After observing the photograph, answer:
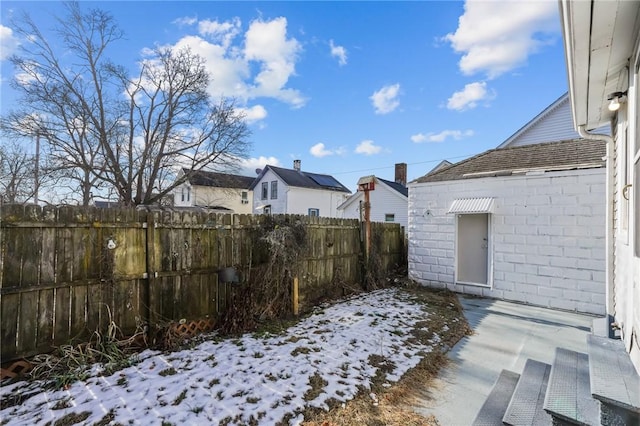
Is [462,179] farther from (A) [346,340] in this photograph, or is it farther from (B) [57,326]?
(B) [57,326]

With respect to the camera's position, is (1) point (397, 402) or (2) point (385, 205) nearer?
(1) point (397, 402)

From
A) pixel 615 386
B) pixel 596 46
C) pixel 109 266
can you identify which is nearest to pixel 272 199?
pixel 109 266

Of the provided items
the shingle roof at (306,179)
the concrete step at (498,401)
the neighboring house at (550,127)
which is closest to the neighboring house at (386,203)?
the shingle roof at (306,179)

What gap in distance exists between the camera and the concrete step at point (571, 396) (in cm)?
185

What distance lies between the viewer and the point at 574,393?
210cm

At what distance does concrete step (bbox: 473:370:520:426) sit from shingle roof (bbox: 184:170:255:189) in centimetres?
1509

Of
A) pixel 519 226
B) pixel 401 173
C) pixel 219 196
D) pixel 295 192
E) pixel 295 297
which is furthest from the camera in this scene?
pixel 219 196

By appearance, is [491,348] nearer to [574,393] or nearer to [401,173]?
[574,393]

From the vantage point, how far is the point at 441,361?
3.54m

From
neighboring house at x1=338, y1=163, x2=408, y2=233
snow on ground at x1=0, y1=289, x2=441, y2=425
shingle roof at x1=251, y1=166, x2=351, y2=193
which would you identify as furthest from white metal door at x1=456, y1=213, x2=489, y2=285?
shingle roof at x1=251, y1=166, x2=351, y2=193

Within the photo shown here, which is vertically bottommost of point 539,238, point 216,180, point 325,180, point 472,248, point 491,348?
point 491,348

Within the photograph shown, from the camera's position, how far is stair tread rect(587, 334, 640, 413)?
5.58ft

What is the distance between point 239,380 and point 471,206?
596cm

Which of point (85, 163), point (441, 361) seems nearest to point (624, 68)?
point (441, 361)
